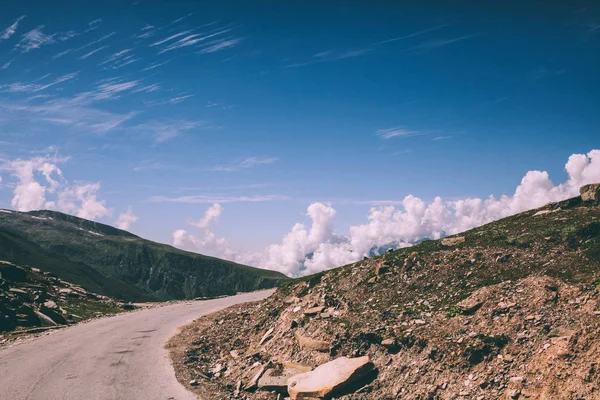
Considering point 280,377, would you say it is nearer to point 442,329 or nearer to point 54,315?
point 442,329

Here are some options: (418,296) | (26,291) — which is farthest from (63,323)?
(418,296)

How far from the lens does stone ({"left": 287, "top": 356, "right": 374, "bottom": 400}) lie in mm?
14773

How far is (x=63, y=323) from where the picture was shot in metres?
34.6

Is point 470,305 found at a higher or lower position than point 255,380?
higher

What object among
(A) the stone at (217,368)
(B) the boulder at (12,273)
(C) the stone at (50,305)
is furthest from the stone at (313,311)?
(B) the boulder at (12,273)

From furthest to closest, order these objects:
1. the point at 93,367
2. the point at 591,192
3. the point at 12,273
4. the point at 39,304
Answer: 1. the point at 12,273
2. the point at 39,304
3. the point at 591,192
4. the point at 93,367

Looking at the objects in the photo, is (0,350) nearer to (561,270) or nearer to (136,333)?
(136,333)

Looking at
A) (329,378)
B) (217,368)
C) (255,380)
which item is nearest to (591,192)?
(329,378)

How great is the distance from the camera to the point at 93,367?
65.6 ft

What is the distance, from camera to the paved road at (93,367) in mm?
16328

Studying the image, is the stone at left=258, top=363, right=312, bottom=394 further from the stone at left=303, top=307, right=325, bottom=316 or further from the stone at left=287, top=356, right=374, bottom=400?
the stone at left=303, top=307, right=325, bottom=316

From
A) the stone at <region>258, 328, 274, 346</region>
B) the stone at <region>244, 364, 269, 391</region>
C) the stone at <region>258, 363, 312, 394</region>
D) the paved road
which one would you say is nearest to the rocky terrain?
the paved road

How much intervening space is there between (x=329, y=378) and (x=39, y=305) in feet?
115

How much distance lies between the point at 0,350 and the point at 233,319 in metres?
16.2
